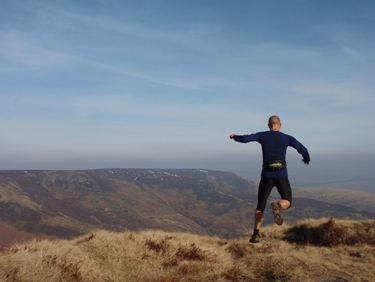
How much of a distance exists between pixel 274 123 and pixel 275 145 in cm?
83

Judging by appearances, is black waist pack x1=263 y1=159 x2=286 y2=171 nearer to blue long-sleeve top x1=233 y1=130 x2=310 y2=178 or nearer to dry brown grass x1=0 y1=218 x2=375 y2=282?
blue long-sleeve top x1=233 y1=130 x2=310 y2=178

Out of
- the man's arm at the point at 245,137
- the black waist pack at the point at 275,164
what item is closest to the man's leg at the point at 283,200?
the black waist pack at the point at 275,164

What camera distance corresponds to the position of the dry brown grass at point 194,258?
788 cm

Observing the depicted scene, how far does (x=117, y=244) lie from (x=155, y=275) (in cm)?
310

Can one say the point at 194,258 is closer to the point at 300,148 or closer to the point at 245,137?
the point at 245,137

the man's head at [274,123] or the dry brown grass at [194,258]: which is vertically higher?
the man's head at [274,123]

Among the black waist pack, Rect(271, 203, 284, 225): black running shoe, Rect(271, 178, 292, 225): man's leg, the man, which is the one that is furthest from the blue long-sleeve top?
Rect(271, 203, 284, 225): black running shoe

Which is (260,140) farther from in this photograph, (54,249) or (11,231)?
(11,231)

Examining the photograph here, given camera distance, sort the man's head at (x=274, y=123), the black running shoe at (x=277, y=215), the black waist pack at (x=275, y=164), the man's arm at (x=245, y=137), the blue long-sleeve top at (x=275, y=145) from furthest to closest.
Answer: the man's head at (x=274, y=123) → the man's arm at (x=245, y=137) → the blue long-sleeve top at (x=275, y=145) → the black waist pack at (x=275, y=164) → the black running shoe at (x=277, y=215)

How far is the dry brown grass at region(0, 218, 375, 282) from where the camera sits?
788 centimetres

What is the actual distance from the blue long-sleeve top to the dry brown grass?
2.59m

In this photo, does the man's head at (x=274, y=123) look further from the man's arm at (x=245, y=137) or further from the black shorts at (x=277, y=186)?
the black shorts at (x=277, y=186)

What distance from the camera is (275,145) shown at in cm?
988

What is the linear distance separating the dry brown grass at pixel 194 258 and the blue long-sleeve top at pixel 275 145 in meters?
2.59
